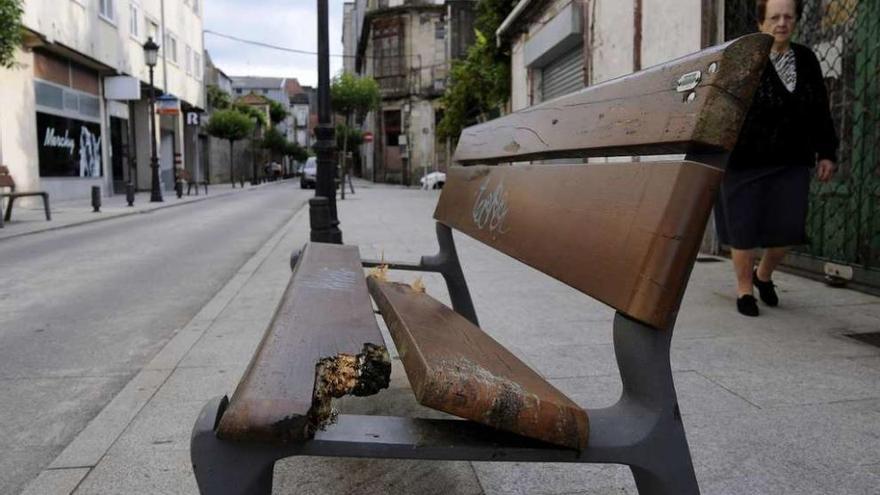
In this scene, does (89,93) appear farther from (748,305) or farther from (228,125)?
(748,305)

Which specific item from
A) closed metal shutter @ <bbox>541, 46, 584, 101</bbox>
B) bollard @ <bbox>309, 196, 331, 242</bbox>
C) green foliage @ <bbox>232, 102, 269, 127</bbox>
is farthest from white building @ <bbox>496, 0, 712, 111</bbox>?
green foliage @ <bbox>232, 102, 269, 127</bbox>

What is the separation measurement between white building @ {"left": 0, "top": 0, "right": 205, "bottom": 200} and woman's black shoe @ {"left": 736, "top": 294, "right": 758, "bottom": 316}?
13512mm

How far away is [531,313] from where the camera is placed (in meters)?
4.51

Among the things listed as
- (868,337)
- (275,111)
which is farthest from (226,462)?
(275,111)

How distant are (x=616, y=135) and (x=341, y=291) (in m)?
0.92

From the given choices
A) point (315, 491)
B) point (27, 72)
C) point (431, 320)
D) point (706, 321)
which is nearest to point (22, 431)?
point (315, 491)

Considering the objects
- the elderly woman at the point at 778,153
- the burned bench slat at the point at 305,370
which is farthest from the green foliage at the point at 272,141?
the burned bench slat at the point at 305,370

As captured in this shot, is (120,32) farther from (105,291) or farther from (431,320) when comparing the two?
(431,320)

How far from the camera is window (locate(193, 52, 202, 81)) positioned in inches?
1406

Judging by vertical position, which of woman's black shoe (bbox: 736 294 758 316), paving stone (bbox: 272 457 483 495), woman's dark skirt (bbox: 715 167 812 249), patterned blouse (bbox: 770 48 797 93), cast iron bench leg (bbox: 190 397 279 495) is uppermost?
patterned blouse (bbox: 770 48 797 93)

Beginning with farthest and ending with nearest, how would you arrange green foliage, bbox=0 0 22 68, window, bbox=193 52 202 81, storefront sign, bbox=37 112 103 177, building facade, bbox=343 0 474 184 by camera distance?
1. building facade, bbox=343 0 474 184
2. window, bbox=193 52 202 81
3. storefront sign, bbox=37 112 103 177
4. green foliage, bbox=0 0 22 68

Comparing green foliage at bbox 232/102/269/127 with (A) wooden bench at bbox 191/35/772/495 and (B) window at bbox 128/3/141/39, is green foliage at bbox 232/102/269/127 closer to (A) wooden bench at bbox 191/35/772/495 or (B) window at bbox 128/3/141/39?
(B) window at bbox 128/3/141/39

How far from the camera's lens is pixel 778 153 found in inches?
159

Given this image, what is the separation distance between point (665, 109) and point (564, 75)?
36.1ft
